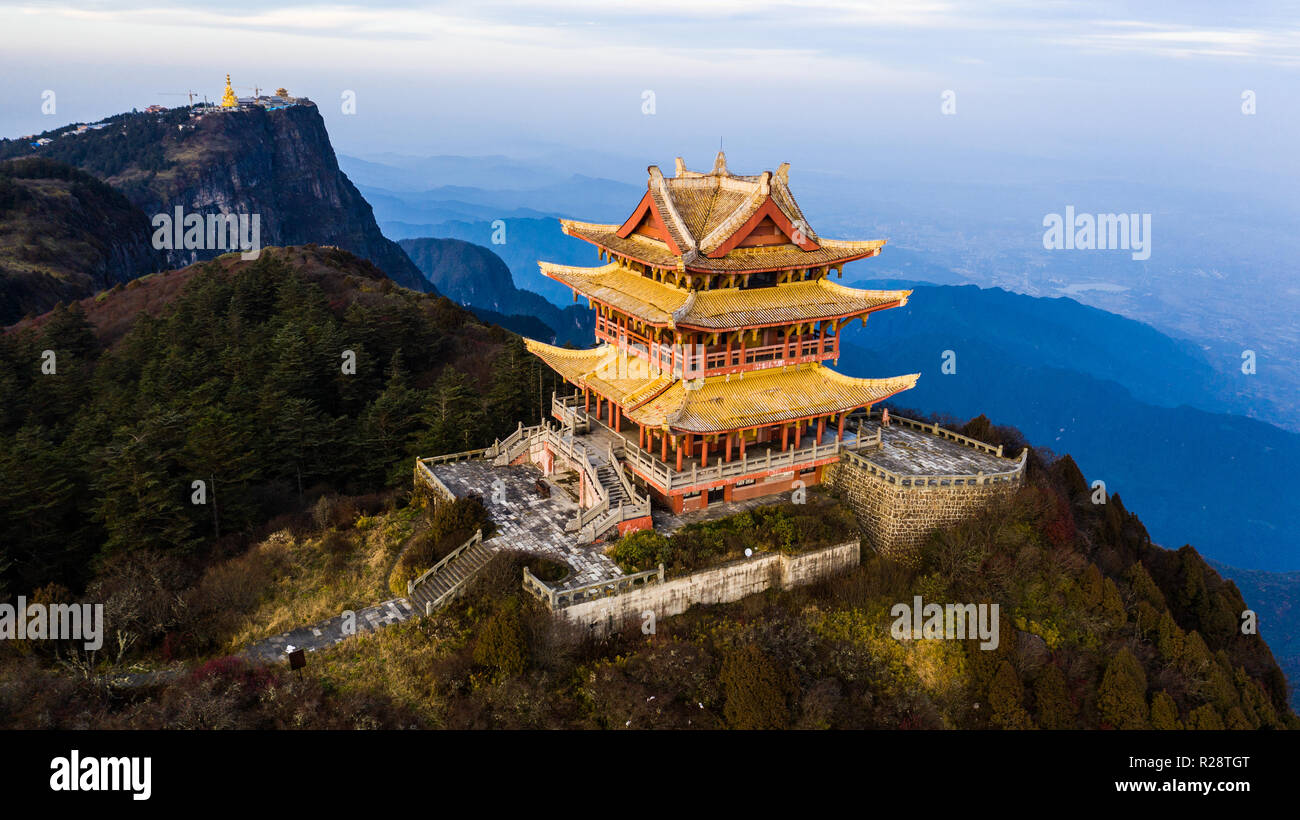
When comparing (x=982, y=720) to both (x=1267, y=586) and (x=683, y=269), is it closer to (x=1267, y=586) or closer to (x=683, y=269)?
(x=683, y=269)

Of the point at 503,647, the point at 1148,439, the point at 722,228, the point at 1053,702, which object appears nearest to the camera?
the point at 503,647

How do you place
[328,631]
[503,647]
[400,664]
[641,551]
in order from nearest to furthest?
[503,647] < [400,664] < [328,631] < [641,551]

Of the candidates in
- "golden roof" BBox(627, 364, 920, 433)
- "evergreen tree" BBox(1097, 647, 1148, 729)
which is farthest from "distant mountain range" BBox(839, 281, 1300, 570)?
"golden roof" BBox(627, 364, 920, 433)

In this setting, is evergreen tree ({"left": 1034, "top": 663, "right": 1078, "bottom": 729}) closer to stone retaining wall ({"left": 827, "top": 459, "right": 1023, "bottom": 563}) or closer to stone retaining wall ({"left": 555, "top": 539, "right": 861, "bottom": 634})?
stone retaining wall ({"left": 827, "top": 459, "right": 1023, "bottom": 563})

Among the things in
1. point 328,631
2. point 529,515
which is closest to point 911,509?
point 529,515

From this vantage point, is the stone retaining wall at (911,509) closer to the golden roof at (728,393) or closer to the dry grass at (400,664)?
the golden roof at (728,393)

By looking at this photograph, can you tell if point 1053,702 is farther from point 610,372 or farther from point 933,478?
point 610,372
